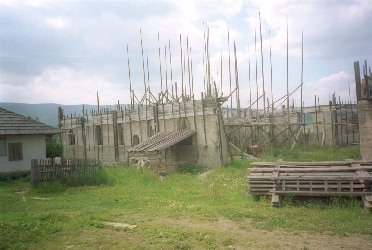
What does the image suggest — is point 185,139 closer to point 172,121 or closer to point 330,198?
point 172,121

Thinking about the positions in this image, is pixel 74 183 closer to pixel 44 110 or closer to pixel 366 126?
pixel 366 126

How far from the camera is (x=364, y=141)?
15141mm

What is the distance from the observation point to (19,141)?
68.6 ft

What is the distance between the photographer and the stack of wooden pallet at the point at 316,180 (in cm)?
1043

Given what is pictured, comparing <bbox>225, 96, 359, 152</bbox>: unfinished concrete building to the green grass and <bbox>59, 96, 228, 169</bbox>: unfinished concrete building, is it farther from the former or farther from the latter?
<bbox>59, 96, 228, 169</bbox>: unfinished concrete building

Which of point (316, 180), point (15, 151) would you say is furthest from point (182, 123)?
point (316, 180)

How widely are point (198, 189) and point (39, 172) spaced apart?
7077 mm

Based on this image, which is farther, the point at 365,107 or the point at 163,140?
the point at 163,140

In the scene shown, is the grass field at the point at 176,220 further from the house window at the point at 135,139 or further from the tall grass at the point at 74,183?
the house window at the point at 135,139

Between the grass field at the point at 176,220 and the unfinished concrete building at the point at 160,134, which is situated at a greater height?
the unfinished concrete building at the point at 160,134

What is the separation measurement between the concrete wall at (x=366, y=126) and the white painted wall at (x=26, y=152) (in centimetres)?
1746

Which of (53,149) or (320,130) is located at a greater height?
(320,130)

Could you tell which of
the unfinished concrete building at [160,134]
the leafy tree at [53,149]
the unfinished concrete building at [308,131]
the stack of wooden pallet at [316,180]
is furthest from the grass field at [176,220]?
the leafy tree at [53,149]

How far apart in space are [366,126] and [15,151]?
1822 cm
